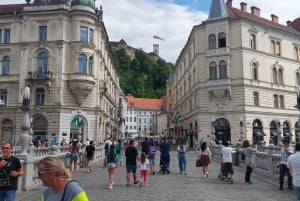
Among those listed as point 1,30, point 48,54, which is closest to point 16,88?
point 48,54

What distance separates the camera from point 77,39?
36.7 m

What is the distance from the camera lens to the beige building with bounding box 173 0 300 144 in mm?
37562

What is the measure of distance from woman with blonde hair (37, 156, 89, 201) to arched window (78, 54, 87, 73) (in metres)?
34.7

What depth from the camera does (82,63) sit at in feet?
120

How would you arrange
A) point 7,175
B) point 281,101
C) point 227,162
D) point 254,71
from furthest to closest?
1. point 281,101
2. point 254,71
3. point 227,162
4. point 7,175

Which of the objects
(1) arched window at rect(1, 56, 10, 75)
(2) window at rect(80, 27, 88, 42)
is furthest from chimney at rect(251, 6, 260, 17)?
(1) arched window at rect(1, 56, 10, 75)

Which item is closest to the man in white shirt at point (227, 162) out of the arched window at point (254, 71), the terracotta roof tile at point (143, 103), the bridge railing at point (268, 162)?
the bridge railing at point (268, 162)

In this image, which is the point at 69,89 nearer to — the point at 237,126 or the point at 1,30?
the point at 1,30

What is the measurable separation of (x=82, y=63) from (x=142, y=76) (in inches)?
3255

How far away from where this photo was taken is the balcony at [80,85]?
117 ft

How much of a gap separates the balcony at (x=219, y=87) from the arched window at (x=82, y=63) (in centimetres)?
1531

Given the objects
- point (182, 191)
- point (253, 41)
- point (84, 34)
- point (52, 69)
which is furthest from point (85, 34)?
point (182, 191)

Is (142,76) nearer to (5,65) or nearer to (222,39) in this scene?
(222,39)

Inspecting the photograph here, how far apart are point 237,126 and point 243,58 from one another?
8.55 m
